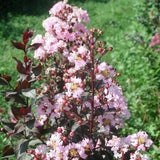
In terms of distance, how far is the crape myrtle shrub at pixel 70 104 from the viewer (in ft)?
6.24

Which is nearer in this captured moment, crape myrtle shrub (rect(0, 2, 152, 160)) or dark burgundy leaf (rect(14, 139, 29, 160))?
crape myrtle shrub (rect(0, 2, 152, 160))

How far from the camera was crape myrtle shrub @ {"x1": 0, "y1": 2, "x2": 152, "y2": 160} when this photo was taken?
1.90 meters

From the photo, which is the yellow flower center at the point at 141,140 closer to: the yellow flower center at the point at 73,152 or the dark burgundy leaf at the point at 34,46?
the yellow flower center at the point at 73,152

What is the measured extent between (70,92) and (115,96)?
10.0 inches

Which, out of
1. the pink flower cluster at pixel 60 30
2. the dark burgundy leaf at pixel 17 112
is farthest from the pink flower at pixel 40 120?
the pink flower cluster at pixel 60 30

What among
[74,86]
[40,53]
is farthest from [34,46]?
[74,86]

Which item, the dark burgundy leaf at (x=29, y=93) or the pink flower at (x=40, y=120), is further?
the pink flower at (x=40, y=120)

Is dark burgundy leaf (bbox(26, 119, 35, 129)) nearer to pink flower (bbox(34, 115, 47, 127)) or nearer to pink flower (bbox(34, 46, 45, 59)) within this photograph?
pink flower (bbox(34, 115, 47, 127))

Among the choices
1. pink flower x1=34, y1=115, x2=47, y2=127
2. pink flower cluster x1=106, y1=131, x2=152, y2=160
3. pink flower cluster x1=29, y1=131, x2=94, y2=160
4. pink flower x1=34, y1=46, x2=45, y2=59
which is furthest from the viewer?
pink flower x1=34, y1=46, x2=45, y2=59

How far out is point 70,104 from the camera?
77.8 inches

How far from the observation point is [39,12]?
9469 millimetres

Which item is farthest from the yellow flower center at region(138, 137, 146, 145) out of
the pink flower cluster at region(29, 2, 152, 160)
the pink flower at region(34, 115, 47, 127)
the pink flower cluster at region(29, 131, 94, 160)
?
the pink flower at region(34, 115, 47, 127)

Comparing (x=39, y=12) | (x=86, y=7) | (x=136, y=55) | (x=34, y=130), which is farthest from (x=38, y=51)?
(x=86, y=7)

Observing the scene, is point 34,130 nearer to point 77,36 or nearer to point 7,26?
Answer: point 77,36
